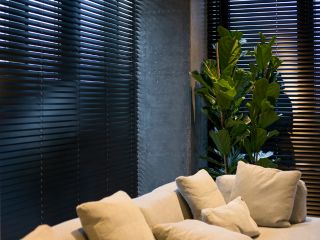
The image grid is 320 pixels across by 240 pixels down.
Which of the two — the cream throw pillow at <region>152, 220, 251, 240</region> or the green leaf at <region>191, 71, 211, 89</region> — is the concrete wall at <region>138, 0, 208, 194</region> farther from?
the cream throw pillow at <region>152, 220, 251, 240</region>

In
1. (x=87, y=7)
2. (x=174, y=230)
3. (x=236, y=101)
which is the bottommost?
(x=174, y=230)

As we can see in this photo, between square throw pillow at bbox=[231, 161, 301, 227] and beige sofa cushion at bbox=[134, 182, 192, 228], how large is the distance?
0.51m

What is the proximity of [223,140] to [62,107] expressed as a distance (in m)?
1.73

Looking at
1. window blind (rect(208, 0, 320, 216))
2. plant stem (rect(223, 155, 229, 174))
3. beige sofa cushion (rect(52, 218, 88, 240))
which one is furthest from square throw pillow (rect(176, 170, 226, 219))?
window blind (rect(208, 0, 320, 216))

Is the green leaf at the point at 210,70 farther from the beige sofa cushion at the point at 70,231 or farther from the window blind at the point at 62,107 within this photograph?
the beige sofa cushion at the point at 70,231

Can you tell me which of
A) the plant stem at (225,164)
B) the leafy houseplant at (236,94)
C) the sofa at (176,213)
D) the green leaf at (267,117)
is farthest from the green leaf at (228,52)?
the sofa at (176,213)

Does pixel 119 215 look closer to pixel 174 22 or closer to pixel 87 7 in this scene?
pixel 87 7

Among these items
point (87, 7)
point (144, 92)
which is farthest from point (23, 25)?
point (144, 92)

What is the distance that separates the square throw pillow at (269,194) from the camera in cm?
335

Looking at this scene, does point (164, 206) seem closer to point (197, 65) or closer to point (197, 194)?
point (197, 194)

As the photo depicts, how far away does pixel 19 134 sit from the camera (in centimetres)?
280

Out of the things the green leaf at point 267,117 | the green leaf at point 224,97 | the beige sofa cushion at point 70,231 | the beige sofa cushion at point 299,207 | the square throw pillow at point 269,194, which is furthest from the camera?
the green leaf at point 267,117

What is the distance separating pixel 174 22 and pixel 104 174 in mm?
1678

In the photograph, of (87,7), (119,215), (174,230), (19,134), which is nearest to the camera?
(119,215)
